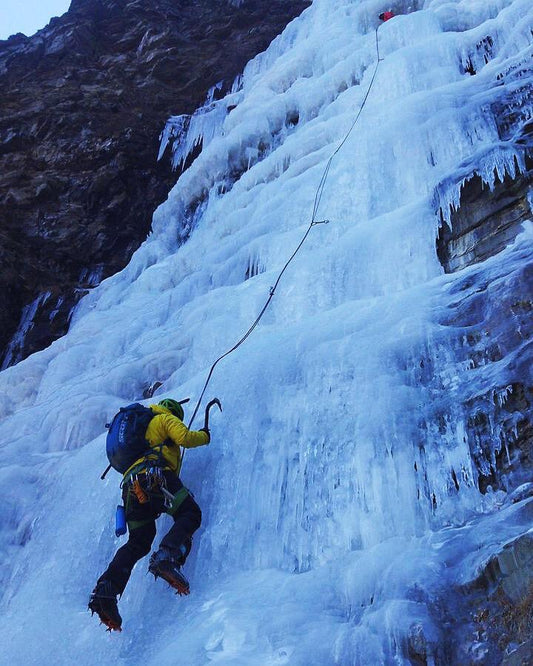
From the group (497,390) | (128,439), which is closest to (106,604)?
(128,439)

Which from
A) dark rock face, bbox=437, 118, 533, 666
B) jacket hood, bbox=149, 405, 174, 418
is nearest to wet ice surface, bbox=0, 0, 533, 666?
dark rock face, bbox=437, 118, 533, 666

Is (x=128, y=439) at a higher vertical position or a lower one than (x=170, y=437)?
higher

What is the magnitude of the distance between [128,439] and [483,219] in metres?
2.66

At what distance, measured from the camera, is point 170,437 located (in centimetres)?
354

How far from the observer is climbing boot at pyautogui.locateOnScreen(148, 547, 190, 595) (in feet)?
9.93

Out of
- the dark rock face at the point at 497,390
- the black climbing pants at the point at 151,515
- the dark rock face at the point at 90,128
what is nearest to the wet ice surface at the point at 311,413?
the dark rock face at the point at 497,390

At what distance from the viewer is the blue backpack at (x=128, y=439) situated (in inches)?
138

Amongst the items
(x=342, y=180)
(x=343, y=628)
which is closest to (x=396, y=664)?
(x=343, y=628)

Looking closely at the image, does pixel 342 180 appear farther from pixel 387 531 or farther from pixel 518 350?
pixel 387 531

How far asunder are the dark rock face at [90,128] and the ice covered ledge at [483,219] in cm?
755

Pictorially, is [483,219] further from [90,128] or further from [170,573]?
[90,128]

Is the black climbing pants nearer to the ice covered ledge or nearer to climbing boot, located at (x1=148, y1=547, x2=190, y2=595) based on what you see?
climbing boot, located at (x1=148, y1=547, x2=190, y2=595)

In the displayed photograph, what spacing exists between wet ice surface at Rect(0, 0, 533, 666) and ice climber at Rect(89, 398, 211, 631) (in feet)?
0.58

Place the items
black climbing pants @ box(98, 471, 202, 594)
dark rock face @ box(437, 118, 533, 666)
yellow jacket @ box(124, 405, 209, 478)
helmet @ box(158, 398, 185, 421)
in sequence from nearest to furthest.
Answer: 1. dark rock face @ box(437, 118, 533, 666)
2. black climbing pants @ box(98, 471, 202, 594)
3. yellow jacket @ box(124, 405, 209, 478)
4. helmet @ box(158, 398, 185, 421)
